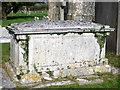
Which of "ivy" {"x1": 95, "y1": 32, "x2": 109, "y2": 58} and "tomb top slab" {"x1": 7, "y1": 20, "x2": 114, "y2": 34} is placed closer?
"tomb top slab" {"x1": 7, "y1": 20, "x2": 114, "y2": 34}

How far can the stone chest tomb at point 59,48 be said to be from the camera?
6176 mm

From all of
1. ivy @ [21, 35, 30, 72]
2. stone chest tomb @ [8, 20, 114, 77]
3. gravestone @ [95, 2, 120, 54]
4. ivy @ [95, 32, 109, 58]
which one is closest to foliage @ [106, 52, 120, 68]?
gravestone @ [95, 2, 120, 54]

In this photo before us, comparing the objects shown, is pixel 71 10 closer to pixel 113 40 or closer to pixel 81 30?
pixel 113 40

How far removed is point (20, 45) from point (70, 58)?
4.88 ft

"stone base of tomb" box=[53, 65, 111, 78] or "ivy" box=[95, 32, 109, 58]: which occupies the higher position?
"ivy" box=[95, 32, 109, 58]

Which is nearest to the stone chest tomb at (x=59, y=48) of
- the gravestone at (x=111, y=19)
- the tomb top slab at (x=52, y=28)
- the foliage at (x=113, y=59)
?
the tomb top slab at (x=52, y=28)

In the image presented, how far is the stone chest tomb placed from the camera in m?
6.18

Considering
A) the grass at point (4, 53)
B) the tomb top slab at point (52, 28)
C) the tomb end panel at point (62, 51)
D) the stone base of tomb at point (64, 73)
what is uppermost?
the tomb top slab at point (52, 28)

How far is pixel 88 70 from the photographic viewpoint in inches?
264

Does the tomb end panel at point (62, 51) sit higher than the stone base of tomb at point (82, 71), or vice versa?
the tomb end panel at point (62, 51)

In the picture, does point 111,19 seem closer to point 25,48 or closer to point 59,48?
point 59,48

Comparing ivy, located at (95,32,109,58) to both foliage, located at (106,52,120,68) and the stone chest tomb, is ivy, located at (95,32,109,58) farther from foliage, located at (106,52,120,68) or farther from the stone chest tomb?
foliage, located at (106,52,120,68)

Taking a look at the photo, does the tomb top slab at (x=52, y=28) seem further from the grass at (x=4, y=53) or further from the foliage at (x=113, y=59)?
the grass at (x=4, y=53)

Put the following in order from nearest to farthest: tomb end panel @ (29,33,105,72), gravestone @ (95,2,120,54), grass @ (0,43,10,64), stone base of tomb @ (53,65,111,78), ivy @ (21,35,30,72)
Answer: ivy @ (21,35,30,72)
tomb end panel @ (29,33,105,72)
stone base of tomb @ (53,65,111,78)
grass @ (0,43,10,64)
gravestone @ (95,2,120,54)
